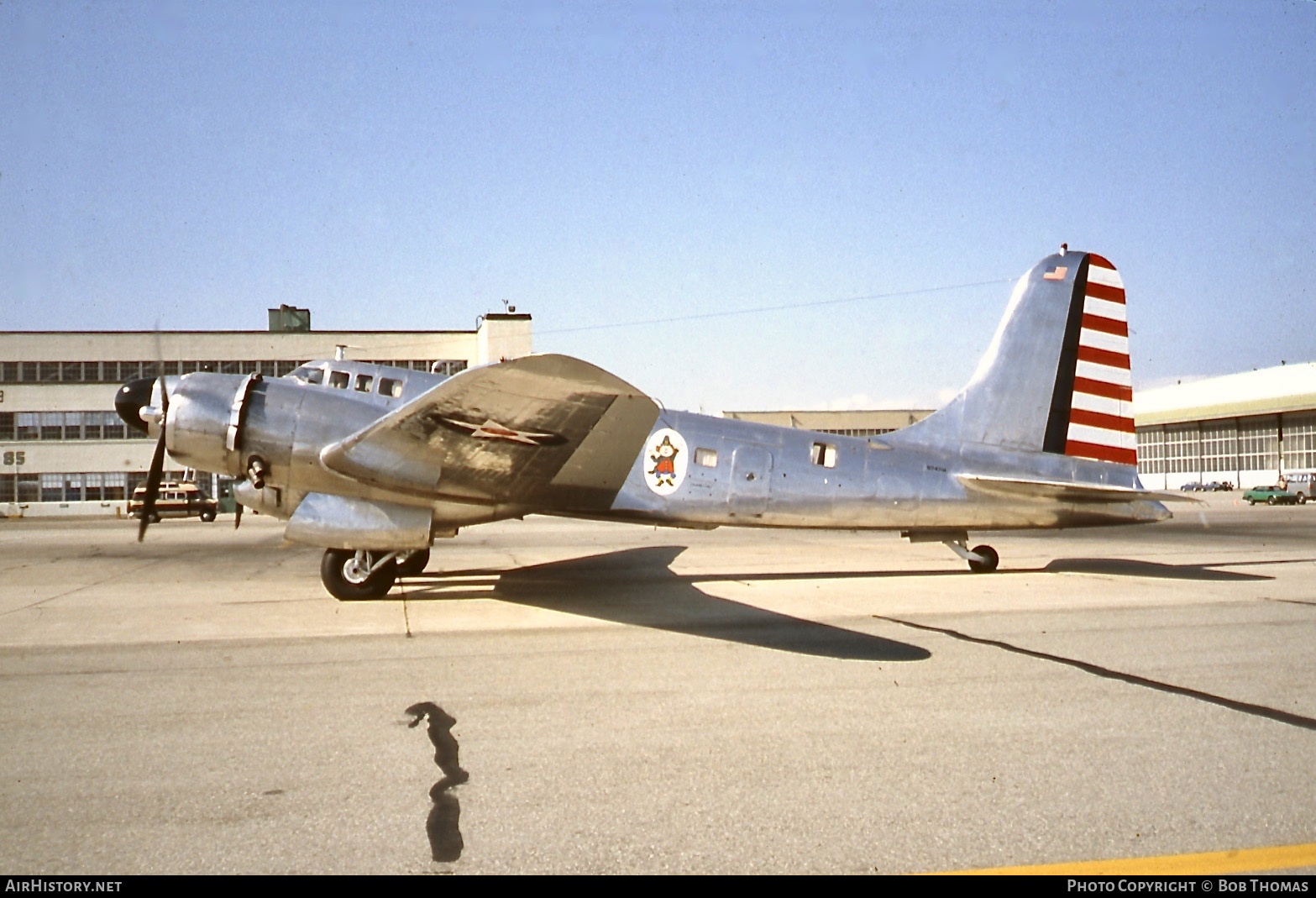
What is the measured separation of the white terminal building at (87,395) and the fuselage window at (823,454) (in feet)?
120

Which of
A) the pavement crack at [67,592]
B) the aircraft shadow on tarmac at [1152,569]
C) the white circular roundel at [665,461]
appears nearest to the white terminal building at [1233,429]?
the aircraft shadow on tarmac at [1152,569]

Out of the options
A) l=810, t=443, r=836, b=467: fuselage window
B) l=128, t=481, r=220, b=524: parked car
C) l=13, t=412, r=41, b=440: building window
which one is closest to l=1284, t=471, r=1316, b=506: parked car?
l=810, t=443, r=836, b=467: fuselage window

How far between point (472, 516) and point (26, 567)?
37.2 ft

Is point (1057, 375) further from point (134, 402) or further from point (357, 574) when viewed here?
point (134, 402)

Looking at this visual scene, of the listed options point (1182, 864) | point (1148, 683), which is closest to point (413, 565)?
point (1148, 683)

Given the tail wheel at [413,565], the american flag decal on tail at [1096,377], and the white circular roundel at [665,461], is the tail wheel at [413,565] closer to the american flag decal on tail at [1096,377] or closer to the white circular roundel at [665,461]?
the white circular roundel at [665,461]

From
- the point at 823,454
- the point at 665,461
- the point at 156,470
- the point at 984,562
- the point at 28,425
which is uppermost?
the point at 28,425

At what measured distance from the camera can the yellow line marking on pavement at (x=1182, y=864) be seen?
345 centimetres

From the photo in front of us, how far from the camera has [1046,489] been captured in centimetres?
1278

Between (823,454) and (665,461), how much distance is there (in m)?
2.39

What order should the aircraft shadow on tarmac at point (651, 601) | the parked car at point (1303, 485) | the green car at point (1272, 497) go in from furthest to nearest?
1. the parked car at point (1303, 485)
2. the green car at point (1272, 497)
3. the aircraft shadow on tarmac at point (651, 601)

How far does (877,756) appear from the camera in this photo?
A: 4945 mm

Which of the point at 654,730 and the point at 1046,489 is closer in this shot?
the point at 654,730

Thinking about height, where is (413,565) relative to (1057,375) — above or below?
below
